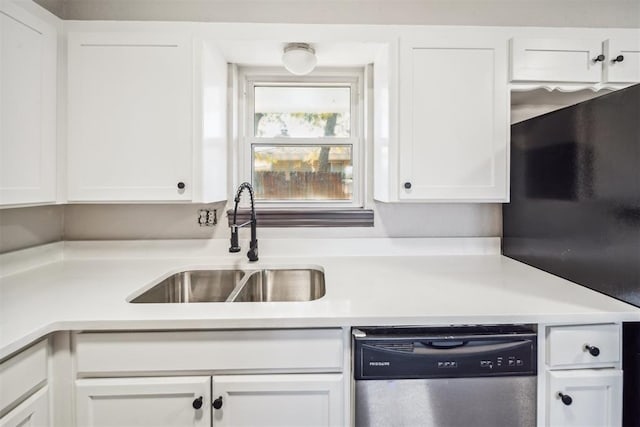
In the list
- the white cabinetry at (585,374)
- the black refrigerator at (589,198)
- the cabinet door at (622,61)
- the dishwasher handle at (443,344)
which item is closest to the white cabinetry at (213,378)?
the dishwasher handle at (443,344)

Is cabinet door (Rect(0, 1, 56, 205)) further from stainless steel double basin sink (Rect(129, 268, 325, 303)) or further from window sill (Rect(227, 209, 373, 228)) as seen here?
window sill (Rect(227, 209, 373, 228))

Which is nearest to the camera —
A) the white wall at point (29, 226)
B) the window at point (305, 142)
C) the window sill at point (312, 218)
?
the white wall at point (29, 226)

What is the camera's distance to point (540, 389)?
0.99 metres

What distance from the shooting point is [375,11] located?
1.68m

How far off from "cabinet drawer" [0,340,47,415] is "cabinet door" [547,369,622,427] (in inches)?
60.2

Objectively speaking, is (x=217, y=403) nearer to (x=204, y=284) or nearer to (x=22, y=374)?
(x=22, y=374)

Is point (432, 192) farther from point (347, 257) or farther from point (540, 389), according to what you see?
point (540, 389)

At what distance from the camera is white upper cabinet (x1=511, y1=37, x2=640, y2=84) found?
1410mm

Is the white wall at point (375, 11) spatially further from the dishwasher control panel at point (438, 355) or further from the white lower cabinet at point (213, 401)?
the white lower cabinet at point (213, 401)

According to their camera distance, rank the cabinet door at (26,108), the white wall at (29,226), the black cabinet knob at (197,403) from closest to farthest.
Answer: the black cabinet knob at (197,403) < the cabinet door at (26,108) < the white wall at (29,226)

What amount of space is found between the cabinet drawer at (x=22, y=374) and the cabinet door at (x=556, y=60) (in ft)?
6.62

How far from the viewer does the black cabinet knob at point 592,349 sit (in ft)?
3.19

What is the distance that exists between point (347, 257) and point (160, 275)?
0.93 metres

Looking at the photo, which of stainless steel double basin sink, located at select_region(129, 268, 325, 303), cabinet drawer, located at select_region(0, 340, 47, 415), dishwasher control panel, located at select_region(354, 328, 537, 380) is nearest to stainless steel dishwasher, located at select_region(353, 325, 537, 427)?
dishwasher control panel, located at select_region(354, 328, 537, 380)
